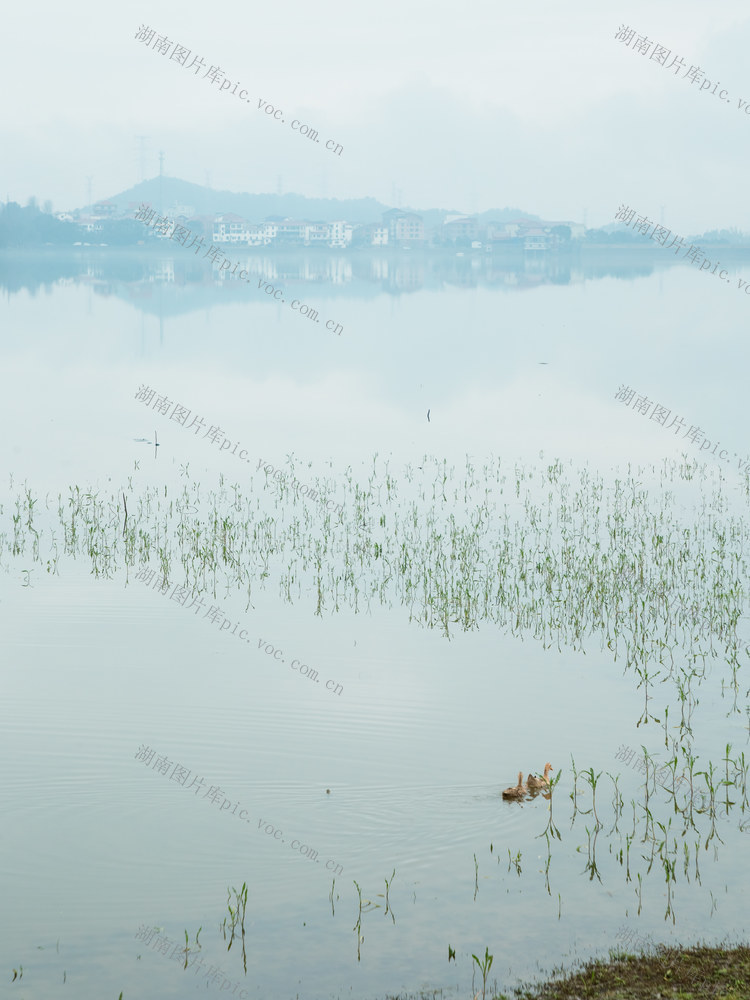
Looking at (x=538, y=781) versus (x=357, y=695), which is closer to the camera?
(x=538, y=781)

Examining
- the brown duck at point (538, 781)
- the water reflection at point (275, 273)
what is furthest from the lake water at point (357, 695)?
the water reflection at point (275, 273)

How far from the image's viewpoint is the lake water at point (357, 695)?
5527 mm

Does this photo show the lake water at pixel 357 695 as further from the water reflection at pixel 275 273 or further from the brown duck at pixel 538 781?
the water reflection at pixel 275 273

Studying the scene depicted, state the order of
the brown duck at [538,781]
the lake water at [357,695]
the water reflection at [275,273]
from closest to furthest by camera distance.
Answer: the lake water at [357,695] < the brown duck at [538,781] < the water reflection at [275,273]

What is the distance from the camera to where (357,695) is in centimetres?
860

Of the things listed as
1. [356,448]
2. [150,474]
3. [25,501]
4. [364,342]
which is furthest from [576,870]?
[364,342]

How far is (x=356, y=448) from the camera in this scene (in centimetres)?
2030

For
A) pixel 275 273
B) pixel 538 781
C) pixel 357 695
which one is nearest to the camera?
pixel 538 781

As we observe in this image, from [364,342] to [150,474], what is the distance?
22.3 m

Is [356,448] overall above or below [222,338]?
below

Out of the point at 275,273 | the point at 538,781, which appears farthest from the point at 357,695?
the point at 275,273

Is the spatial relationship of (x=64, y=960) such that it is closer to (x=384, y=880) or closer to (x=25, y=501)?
(x=384, y=880)

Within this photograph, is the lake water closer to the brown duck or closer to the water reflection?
the brown duck

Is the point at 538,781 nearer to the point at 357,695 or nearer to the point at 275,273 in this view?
the point at 357,695
